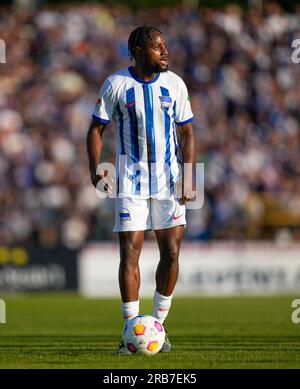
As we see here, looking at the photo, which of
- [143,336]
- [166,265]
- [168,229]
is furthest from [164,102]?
[143,336]

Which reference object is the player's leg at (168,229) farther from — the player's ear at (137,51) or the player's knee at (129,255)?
the player's ear at (137,51)

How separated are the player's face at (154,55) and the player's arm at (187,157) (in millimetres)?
576

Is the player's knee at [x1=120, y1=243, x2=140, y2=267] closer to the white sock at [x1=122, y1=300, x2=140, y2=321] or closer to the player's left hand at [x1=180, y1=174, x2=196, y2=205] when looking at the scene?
the white sock at [x1=122, y1=300, x2=140, y2=321]

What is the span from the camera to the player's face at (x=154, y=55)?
8.47 meters

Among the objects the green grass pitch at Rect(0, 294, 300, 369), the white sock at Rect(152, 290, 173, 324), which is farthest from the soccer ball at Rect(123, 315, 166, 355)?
the white sock at Rect(152, 290, 173, 324)

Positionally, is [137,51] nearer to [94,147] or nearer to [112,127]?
[94,147]

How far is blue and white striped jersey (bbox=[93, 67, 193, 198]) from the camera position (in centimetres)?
854

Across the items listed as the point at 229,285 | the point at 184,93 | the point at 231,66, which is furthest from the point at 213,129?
the point at 184,93

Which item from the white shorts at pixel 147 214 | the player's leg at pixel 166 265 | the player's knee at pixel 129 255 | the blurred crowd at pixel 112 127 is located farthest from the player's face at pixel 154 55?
the blurred crowd at pixel 112 127

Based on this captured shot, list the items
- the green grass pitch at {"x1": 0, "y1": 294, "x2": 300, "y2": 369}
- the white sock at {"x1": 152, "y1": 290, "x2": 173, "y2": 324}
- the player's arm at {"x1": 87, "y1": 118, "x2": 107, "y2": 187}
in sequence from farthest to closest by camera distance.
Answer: the white sock at {"x1": 152, "y1": 290, "x2": 173, "y2": 324}
the player's arm at {"x1": 87, "y1": 118, "x2": 107, "y2": 187}
the green grass pitch at {"x1": 0, "y1": 294, "x2": 300, "y2": 369}

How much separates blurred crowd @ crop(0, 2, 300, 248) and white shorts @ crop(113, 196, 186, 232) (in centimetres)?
1150

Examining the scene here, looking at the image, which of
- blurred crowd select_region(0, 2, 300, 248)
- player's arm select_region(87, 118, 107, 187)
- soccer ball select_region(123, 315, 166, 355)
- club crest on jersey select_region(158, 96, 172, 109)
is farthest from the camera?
blurred crowd select_region(0, 2, 300, 248)

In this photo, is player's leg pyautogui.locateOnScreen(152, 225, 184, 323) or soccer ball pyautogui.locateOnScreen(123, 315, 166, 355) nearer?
soccer ball pyautogui.locateOnScreen(123, 315, 166, 355)

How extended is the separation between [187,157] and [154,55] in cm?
92
